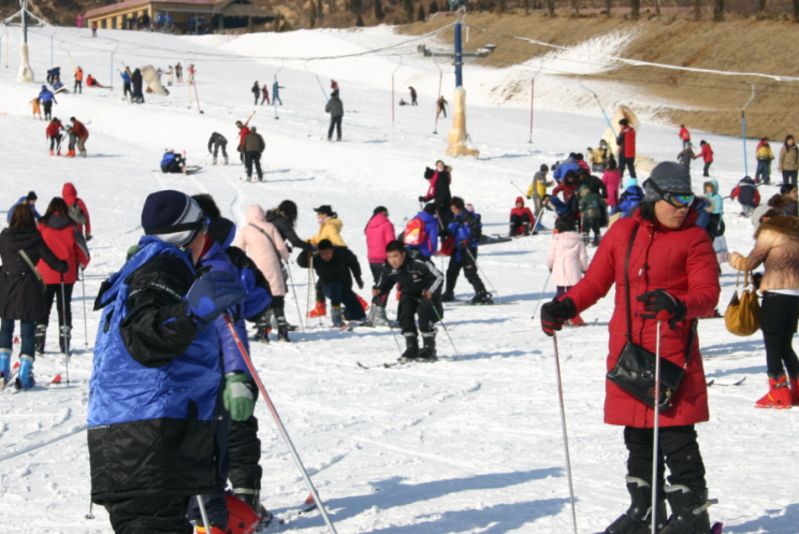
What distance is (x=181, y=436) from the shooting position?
12.8 feet

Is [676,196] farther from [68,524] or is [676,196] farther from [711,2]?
[711,2]

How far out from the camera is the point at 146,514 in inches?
152

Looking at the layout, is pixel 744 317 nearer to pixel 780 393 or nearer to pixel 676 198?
pixel 780 393

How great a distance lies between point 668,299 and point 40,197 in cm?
2161

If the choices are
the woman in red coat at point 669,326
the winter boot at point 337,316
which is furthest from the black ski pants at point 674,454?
the winter boot at point 337,316

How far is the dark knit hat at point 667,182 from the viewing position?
4.72m

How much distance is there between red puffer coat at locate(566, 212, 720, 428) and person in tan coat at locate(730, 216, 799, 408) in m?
3.23

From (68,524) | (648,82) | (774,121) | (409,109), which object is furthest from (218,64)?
(68,524)

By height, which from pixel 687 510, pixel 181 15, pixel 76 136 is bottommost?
pixel 687 510

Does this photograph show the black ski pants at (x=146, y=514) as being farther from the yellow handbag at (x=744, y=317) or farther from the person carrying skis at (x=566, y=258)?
the person carrying skis at (x=566, y=258)

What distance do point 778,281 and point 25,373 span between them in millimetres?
5693

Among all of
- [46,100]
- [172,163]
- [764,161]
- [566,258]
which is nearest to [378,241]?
[566,258]

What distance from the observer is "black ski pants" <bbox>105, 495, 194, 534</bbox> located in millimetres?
3842

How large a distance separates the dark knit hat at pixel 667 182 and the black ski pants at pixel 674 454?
0.94m
